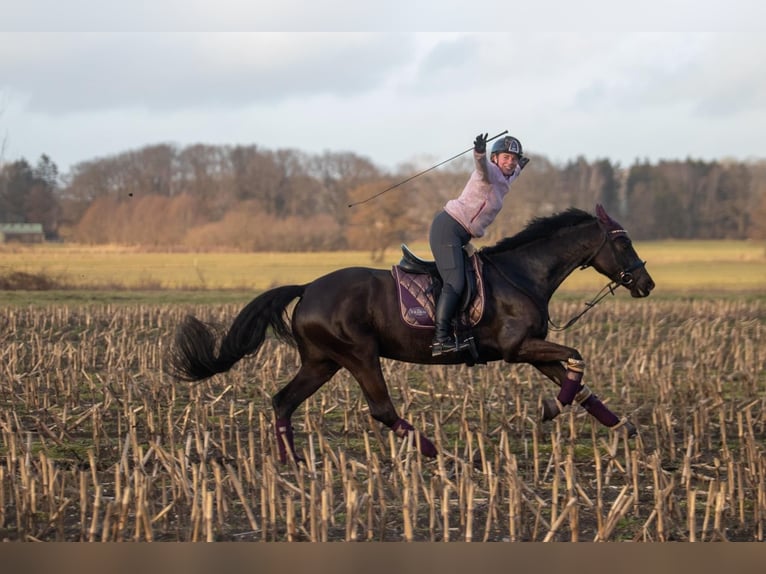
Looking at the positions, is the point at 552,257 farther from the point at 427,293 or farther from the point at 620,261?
the point at 427,293

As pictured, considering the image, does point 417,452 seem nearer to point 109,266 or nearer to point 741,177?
point 109,266

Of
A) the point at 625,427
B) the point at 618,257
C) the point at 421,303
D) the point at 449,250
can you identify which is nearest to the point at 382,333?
the point at 421,303

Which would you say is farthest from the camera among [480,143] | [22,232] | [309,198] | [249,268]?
[309,198]

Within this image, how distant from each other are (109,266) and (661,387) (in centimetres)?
3435

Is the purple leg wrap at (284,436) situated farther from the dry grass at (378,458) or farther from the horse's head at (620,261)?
the horse's head at (620,261)

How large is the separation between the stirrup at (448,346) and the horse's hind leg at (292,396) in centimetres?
95

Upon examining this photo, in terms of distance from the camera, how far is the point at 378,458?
363 inches

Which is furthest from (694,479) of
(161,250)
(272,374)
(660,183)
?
(660,183)

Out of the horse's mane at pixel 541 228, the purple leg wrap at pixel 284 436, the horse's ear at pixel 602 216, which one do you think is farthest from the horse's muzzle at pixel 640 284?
the purple leg wrap at pixel 284 436

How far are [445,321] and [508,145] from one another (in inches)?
66.0

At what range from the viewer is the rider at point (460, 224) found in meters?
9.10

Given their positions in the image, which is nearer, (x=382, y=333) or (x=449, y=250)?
(x=449, y=250)

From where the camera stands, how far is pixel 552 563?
18.8ft

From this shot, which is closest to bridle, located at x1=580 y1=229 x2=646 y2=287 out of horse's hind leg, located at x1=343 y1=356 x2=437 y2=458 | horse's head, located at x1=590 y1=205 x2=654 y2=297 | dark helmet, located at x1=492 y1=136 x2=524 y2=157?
horse's head, located at x1=590 y1=205 x2=654 y2=297
